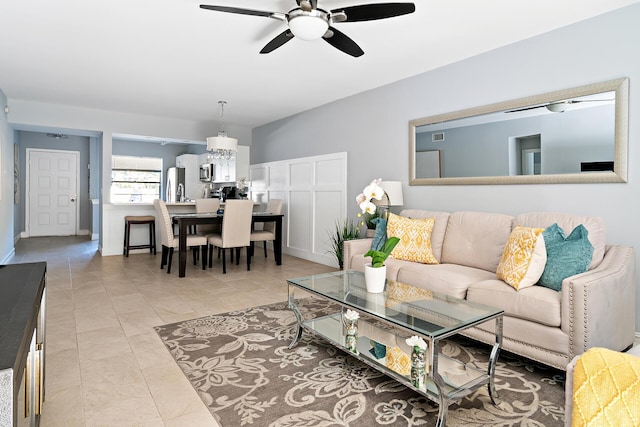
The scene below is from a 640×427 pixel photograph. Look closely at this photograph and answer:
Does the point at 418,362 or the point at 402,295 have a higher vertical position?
the point at 402,295

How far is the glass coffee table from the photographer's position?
65.2 inches

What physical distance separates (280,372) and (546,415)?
1394 millimetres

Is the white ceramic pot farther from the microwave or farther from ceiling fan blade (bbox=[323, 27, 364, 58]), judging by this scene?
the microwave

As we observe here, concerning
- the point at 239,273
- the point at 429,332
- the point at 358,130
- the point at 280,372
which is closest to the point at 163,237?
the point at 239,273

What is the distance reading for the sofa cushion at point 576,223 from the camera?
2.46 meters

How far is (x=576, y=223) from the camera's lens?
Answer: 2596mm

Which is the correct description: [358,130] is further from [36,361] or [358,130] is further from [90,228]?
[90,228]

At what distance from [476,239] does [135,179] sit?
9.09m

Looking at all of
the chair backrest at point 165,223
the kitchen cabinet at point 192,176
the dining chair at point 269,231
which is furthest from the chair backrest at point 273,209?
the kitchen cabinet at point 192,176

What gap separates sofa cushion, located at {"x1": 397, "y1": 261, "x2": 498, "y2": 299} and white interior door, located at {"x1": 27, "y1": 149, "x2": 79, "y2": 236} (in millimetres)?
8825

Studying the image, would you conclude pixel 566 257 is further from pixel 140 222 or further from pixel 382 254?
pixel 140 222

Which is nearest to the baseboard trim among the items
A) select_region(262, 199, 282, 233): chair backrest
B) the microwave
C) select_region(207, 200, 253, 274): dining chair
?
select_region(207, 200, 253, 274): dining chair

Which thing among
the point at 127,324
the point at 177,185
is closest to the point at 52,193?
the point at 177,185

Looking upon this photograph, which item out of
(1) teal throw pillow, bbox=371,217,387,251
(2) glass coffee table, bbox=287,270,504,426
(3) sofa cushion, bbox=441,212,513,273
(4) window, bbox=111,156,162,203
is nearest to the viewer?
(2) glass coffee table, bbox=287,270,504,426
